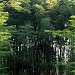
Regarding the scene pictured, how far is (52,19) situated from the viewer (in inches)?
1344

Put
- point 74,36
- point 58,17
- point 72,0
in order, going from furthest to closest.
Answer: point 58,17
point 72,0
point 74,36

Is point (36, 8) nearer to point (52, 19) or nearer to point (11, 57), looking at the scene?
point (52, 19)

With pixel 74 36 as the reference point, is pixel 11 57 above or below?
below

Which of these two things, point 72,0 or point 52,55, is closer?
point 72,0

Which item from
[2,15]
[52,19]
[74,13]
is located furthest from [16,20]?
[2,15]

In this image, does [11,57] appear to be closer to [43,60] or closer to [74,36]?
[43,60]

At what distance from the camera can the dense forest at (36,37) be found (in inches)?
1296

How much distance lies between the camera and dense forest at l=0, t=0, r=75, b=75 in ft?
108

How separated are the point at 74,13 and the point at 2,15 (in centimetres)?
1050

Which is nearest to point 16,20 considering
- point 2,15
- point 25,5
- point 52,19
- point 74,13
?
point 25,5

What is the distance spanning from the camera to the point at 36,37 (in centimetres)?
3497

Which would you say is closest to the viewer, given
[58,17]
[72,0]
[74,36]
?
[74,36]

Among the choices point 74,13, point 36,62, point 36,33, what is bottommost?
point 36,62

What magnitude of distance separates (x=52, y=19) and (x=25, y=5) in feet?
11.6
